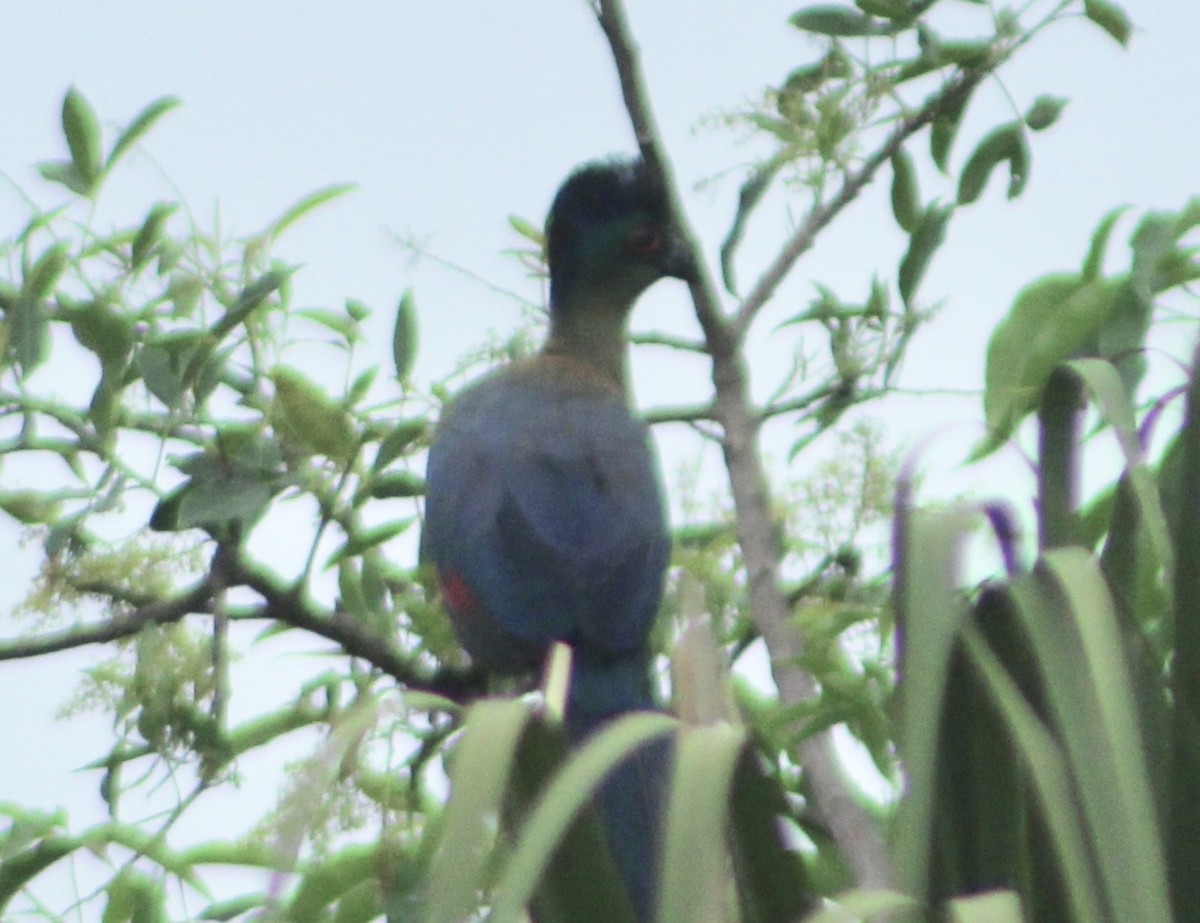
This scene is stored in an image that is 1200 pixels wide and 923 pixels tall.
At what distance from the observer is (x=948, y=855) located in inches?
51.0

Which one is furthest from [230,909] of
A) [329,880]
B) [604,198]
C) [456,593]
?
[604,198]

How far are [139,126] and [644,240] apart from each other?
69.4 inches

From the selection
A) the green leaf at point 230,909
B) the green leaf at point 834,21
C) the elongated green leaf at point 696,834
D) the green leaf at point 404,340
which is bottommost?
the green leaf at point 230,909

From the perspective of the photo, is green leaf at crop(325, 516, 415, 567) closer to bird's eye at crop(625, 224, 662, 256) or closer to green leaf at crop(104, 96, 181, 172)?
green leaf at crop(104, 96, 181, 172)

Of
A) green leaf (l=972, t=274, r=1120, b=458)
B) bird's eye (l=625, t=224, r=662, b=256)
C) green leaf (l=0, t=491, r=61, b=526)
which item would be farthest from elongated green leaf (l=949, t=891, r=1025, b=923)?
bird's eye (l=625, t=224, r=662, b=256)

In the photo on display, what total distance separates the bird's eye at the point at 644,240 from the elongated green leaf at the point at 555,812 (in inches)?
119

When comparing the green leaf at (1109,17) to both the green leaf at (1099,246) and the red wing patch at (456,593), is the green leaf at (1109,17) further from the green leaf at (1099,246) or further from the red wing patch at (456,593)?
the red wing patch at (456,593)

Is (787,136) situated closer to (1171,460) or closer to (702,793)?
(1171,460)

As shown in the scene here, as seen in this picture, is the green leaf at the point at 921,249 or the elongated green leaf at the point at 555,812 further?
the green leaf at the point at 921,249

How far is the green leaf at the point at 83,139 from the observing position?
241 centimetres

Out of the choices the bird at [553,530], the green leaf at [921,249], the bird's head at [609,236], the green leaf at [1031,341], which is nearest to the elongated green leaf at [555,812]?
the green leaf at [1031,341]

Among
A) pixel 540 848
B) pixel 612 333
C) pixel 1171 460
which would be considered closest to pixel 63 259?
pixel 1171 460

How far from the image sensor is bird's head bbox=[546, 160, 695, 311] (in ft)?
13.0

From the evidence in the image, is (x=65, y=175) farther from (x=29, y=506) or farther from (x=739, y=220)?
(x=739, y=220)
